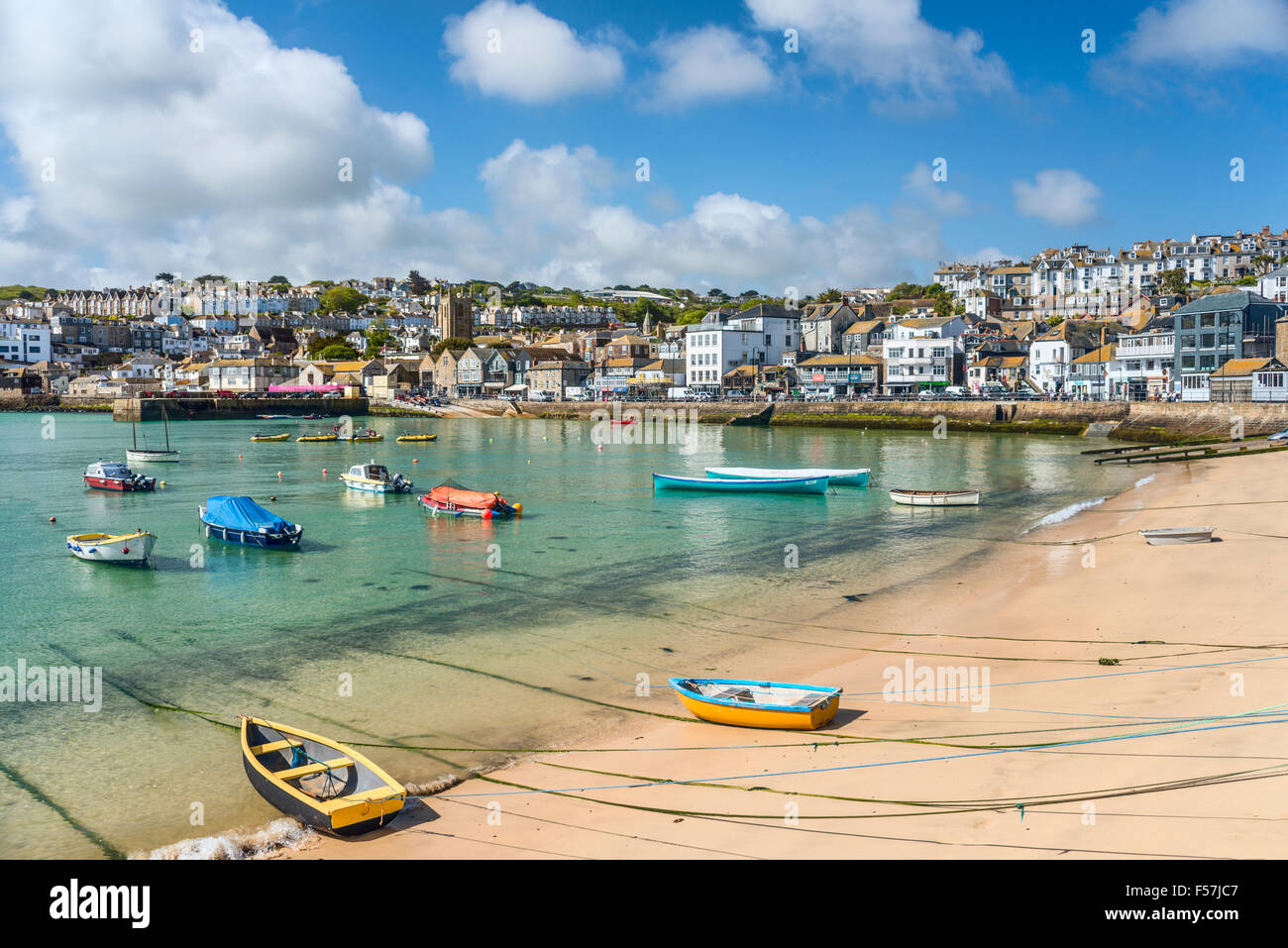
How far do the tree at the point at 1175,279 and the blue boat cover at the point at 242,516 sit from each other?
133 meters

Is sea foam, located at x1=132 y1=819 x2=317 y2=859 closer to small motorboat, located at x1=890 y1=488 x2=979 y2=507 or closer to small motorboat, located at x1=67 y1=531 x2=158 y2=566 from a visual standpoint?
small motorboat, located at x1=67 y1=531 x2=158 y2=566

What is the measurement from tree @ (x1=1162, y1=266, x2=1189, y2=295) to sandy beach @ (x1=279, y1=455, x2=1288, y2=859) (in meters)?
128

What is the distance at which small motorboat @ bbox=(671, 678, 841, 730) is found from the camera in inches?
446

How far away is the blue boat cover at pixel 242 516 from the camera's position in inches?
1071

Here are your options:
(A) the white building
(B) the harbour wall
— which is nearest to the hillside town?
(A) the white building

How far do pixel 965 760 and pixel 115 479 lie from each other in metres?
43.1

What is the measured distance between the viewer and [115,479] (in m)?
41.0

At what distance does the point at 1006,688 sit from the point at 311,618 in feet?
47.2

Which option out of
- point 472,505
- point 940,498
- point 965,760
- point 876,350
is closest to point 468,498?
point 472,505

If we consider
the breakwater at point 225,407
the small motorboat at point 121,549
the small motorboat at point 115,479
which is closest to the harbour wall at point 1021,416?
the breakwater at point 225,407

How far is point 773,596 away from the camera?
20406mm
